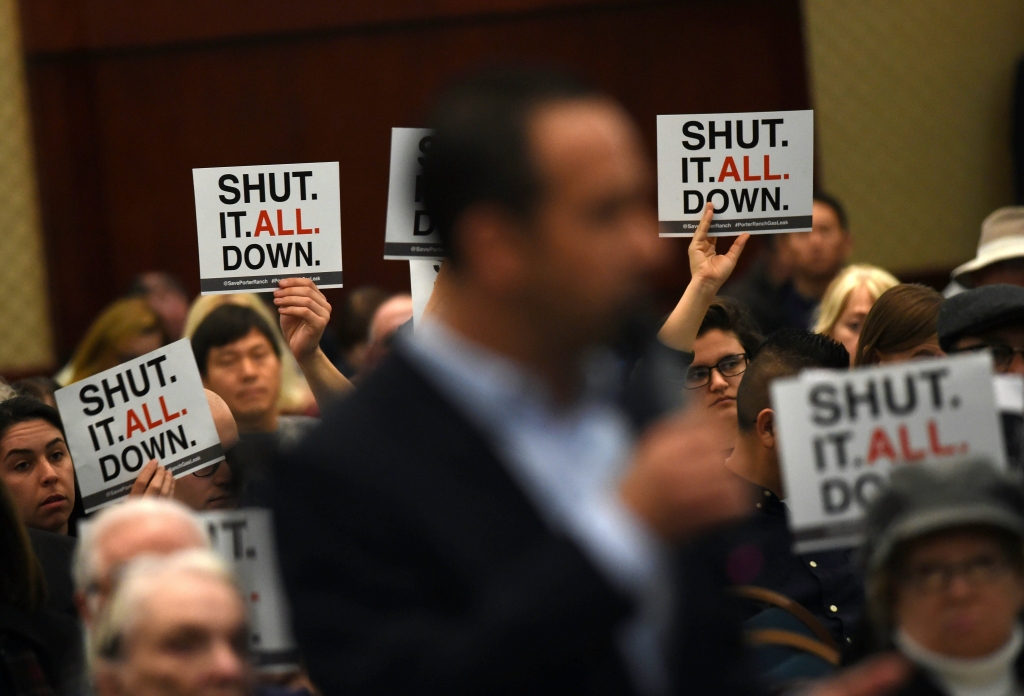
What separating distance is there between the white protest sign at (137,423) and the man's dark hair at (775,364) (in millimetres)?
1499

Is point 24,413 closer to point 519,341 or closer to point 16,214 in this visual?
point 519,341

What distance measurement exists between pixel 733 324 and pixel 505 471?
329 centimetres

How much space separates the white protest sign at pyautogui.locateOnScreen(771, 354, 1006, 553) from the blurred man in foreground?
1264 mm

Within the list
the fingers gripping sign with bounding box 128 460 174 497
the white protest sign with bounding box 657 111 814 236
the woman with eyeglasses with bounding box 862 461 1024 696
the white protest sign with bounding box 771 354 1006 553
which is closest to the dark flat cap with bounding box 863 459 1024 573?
the woman with eyeglasses with bounding box 862 461 1024 696

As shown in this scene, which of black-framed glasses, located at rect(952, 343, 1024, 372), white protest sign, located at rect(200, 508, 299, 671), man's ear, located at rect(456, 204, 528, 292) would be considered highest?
man's ear, located at rect(456, 204, 528, 292)

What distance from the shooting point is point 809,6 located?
28.2ft

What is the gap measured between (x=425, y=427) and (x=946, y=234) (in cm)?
769

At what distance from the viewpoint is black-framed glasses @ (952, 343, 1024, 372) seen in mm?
3703

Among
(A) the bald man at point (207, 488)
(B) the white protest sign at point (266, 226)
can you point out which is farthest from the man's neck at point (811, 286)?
(A) the bald man at point (207, 488)

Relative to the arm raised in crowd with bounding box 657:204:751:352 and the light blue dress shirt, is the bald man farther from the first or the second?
the light blue dress shirt

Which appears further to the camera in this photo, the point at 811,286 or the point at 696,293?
the point at 811,286

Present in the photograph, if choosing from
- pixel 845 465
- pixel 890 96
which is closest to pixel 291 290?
pixel 845 465

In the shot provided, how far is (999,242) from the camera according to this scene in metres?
5.57

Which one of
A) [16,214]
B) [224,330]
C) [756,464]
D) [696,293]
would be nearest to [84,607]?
[756,464]
